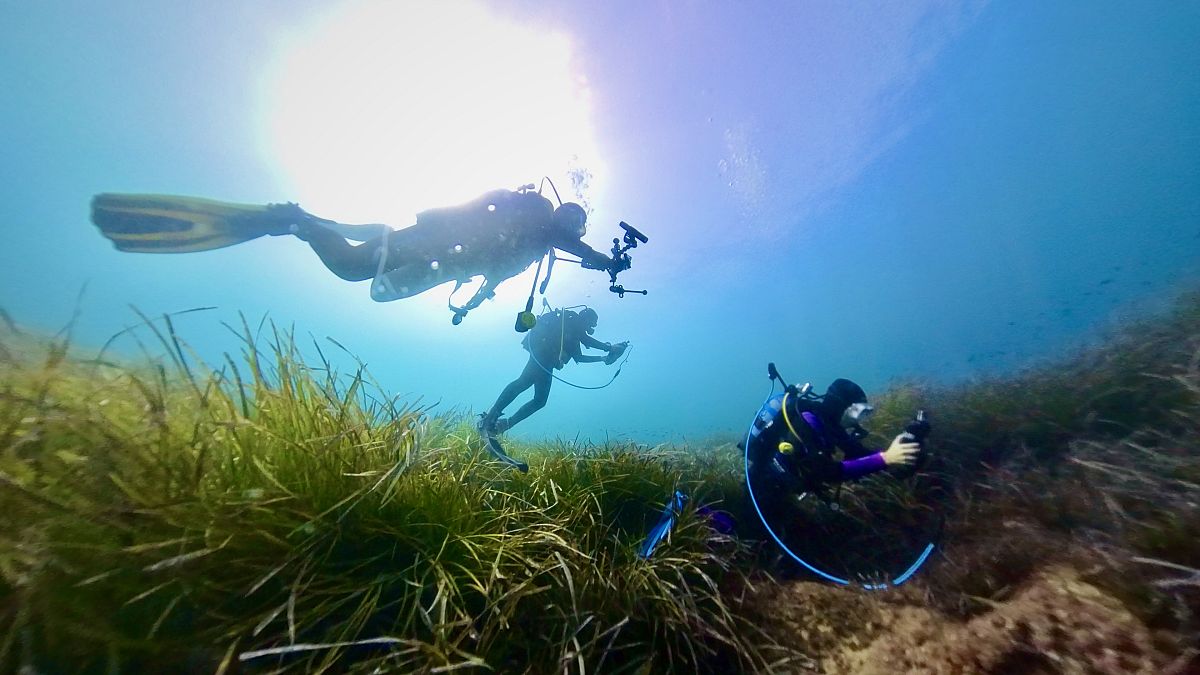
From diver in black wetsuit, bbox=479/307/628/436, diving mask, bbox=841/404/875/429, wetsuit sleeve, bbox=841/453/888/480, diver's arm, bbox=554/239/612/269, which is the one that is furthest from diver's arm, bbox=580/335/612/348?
wetsuit sleeve, bbox=841/453/888/480

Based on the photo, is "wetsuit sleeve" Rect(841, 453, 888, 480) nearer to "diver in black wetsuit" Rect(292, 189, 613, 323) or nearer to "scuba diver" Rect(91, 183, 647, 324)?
"scuba diver" Rect(91, 183, 647, 324)

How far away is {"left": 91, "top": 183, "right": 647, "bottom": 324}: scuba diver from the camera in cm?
477

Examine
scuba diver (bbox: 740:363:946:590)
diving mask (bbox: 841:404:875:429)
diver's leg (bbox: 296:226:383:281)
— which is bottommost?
scuba diver (bbox: 740:363:946:590)

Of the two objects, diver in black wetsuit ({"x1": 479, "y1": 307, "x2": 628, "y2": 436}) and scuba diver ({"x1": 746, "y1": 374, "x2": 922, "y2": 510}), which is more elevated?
diver in black wetsuit ({"x1": 479, "y1": 307, "x2": 628, "y2": 436})

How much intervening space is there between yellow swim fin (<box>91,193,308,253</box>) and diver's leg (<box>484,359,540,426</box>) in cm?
353

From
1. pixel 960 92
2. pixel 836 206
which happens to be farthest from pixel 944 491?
pixel 960 92

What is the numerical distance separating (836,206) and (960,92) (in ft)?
39.7

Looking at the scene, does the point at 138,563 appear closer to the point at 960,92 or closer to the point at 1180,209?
the point at 960,92

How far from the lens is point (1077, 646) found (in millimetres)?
1494

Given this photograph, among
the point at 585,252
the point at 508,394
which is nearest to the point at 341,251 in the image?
the point at 508,394

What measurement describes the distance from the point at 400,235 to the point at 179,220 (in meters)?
2.37

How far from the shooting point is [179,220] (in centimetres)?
483

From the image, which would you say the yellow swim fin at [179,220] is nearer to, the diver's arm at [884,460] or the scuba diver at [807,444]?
the scuba diver at [807,444]

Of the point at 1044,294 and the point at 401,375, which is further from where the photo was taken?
the point at 401,375
